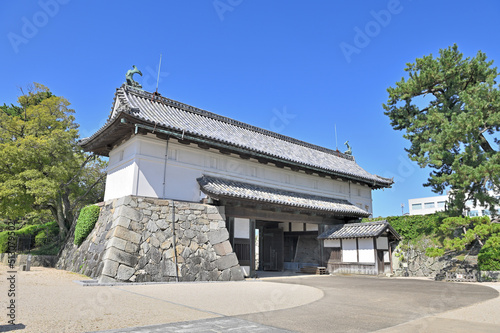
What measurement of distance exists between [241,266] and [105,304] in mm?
8811

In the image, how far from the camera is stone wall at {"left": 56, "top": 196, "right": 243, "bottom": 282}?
1142 cm

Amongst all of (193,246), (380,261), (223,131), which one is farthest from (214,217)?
(380,261)

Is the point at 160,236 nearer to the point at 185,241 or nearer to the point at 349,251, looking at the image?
the point at 185,241

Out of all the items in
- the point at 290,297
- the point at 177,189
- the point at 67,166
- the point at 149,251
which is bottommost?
the point at 290,297

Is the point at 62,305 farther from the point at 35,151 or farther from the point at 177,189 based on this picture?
the point at 35,151

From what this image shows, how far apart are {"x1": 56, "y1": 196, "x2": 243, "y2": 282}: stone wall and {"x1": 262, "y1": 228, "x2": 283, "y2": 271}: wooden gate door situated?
24.0 ft

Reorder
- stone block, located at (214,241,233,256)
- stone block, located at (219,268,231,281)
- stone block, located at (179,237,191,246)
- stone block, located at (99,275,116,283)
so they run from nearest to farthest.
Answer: stone block, located at (99,275,116,283) < stone block, located at (179,237,191,246) < stone block, located at (219,268,231,281) < stone block, located at (214,241,233,256)

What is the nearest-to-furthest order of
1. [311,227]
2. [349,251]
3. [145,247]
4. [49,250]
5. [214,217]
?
1. [145,247]
2. [214,217]
3. [349,251]
4. [49,250]
5. [311,227]

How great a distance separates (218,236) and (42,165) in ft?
38.6

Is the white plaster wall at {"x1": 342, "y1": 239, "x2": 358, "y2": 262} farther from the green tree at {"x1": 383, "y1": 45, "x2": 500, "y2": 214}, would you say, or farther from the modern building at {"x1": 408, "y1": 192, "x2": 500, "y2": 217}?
the modern building at {"x1": 408, "y1": 192, "x2": 500, "y2": 217}

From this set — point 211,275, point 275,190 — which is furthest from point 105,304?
point 275,190

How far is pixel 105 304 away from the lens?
6.64 meters

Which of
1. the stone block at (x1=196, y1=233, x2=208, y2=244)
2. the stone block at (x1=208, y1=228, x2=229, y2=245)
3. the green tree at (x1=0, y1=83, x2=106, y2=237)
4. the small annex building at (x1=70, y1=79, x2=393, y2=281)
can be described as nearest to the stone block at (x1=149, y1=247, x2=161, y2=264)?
the small annex building at (x1=70, y1=79, x2=393, y2=281)

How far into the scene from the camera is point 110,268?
10.8 m
